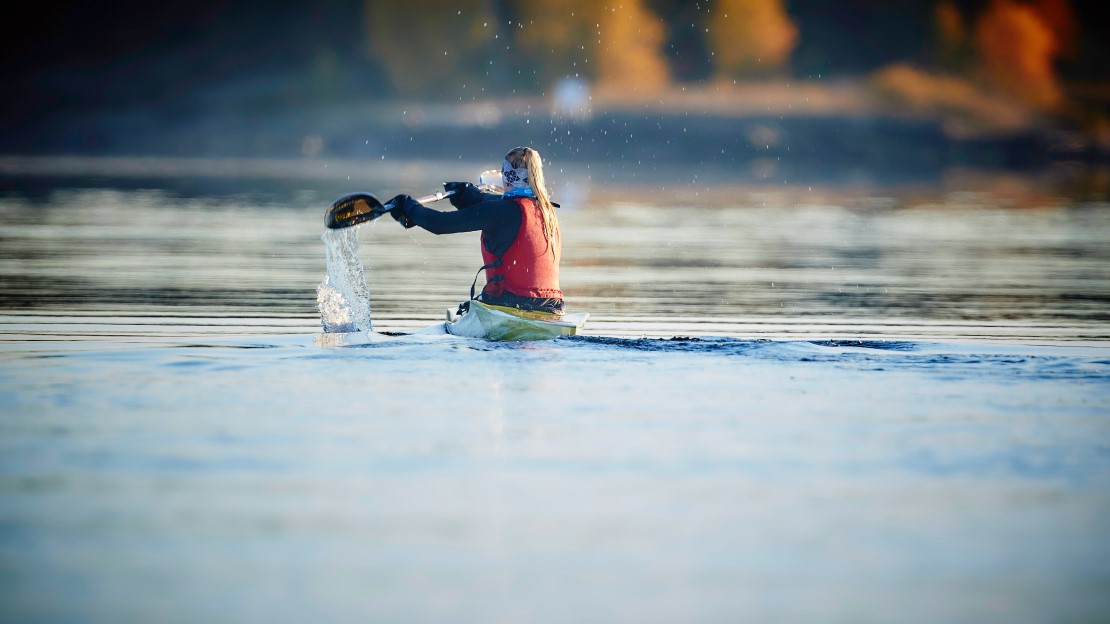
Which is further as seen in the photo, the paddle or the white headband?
the paddle

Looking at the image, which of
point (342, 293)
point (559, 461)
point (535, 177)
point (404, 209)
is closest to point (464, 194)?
point (404, 209)

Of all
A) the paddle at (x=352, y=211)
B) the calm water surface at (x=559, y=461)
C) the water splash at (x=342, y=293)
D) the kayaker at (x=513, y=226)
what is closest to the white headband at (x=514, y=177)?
the kayaker at (x=513, y=226)

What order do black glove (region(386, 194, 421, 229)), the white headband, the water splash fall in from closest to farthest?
the white headband, black glove (region(386, 194, 421, 229)), the water splash

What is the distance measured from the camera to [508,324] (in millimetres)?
12523

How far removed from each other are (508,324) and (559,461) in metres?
4.47

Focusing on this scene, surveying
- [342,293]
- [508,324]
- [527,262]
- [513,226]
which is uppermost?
[513,226]

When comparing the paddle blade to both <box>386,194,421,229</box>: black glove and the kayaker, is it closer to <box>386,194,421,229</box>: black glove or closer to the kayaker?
<box>386,194,421,229</box>: black glove

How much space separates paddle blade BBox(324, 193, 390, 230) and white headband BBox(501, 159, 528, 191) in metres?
1.14

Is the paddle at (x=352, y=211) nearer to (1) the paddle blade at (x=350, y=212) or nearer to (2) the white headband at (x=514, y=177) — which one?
(1) the paddle blade at (x=350, y=212)

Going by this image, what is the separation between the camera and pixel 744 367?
11.3m

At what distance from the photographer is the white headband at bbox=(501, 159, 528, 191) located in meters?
12.5

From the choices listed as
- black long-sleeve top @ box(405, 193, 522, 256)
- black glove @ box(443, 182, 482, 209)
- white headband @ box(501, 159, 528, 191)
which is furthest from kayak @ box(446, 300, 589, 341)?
white headband @ box(501, 159, 528, 191)

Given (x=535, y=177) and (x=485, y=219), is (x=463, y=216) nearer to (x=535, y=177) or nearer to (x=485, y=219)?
(x=485, y=219)

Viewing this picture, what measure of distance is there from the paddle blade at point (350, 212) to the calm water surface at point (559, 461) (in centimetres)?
104
